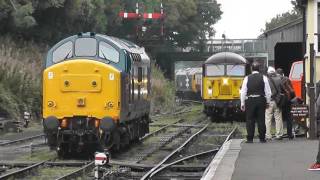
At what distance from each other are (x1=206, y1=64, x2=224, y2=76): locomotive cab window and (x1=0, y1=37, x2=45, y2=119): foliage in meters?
7.42

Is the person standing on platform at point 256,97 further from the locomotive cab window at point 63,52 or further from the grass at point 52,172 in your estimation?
the locomotive cab window at point 63,52

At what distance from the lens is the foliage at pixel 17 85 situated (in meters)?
30.1

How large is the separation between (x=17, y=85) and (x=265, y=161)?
1954 centimetres

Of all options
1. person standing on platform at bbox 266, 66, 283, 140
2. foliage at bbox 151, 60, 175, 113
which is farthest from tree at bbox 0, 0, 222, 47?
person standing on platform at bbox 266, 66, 283, 140

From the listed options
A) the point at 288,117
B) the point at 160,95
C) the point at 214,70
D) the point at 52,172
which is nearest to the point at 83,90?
the point at 52,172

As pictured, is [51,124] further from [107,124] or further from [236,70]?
[236,70]

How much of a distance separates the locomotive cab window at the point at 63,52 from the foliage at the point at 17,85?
1171cm

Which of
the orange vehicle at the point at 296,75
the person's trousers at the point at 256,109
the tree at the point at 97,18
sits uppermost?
the tree at the point at 97,18

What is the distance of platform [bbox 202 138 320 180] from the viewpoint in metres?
11.8

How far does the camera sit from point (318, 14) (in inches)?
744

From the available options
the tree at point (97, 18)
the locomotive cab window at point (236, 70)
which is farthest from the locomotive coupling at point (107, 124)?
the tree at point (97, 18)

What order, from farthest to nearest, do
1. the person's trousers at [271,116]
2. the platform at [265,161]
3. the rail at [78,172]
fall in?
the person's trousers at [271,116] → the rail at [78,172] → the platform at [265,161]

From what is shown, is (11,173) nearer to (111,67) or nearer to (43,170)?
(43,170)

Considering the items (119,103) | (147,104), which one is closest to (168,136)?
(147,104)
